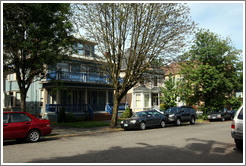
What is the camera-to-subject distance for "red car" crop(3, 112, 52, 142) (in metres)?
12.1

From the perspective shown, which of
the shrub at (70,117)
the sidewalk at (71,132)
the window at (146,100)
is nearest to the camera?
the sidewalk at (71,132)

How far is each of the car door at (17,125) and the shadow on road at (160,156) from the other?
448cm

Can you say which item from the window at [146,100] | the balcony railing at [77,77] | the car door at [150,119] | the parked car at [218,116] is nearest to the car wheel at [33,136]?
the car door at [150,119]

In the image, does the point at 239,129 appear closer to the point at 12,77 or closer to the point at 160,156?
the point at 160,156

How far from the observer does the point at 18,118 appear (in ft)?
41.6

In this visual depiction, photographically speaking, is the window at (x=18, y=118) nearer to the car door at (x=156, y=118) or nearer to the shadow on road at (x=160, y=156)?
the shadow on road at (x=160, y=156)

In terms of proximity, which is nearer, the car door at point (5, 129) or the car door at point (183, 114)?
the car door at point (5, 129)

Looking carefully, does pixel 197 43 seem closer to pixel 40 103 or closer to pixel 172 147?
pixel 40 103

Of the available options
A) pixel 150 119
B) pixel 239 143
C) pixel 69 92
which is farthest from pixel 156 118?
pixel 239 143

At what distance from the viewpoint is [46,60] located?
15188 mm

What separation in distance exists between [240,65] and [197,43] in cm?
582

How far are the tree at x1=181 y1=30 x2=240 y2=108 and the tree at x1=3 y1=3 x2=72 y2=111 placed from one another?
1921cm

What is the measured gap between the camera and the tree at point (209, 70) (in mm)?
31453

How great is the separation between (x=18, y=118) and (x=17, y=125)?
15.4 inches
